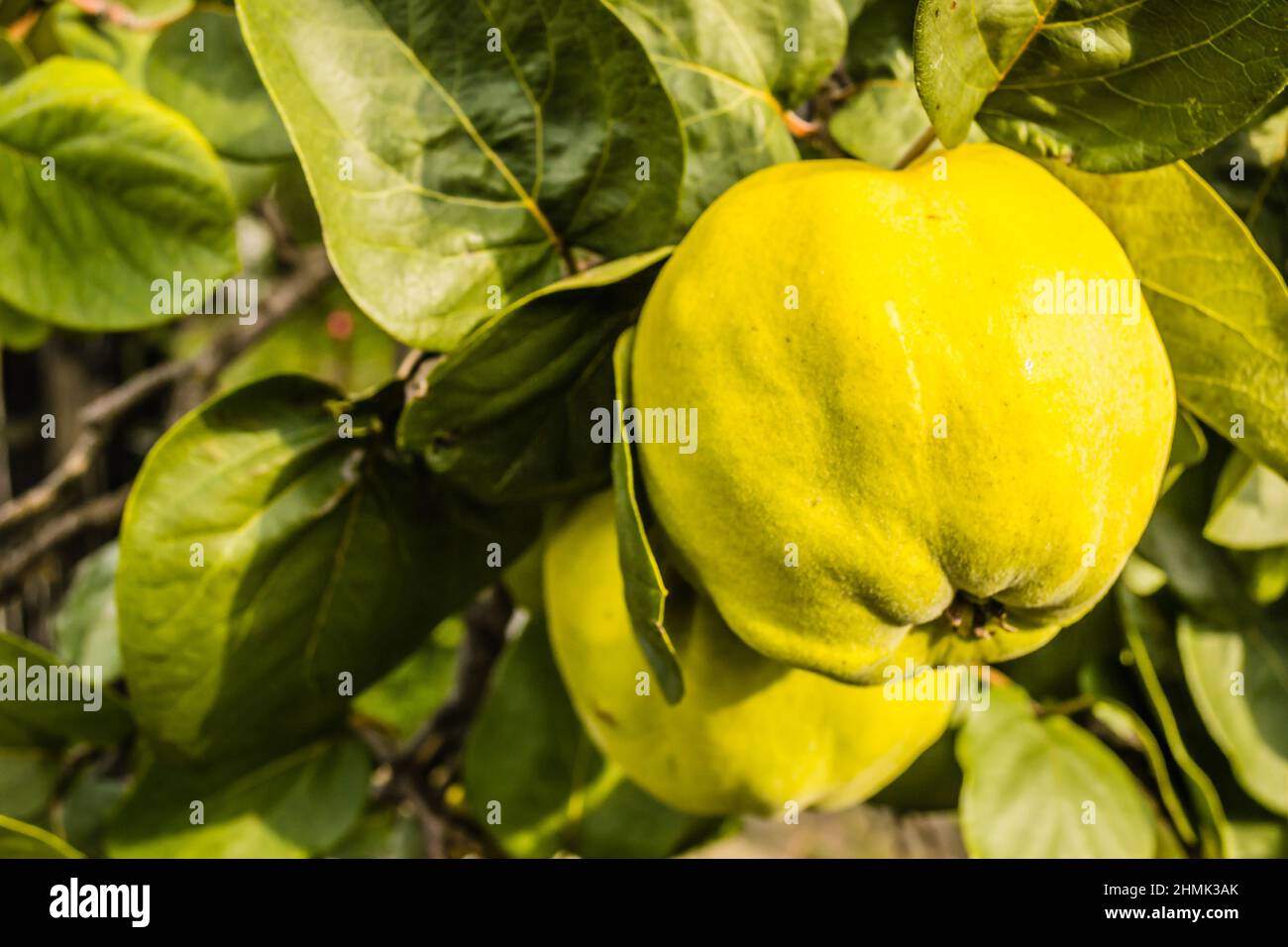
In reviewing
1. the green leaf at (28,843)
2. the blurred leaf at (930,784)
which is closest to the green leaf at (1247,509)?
the blurred leaf at (930,784)

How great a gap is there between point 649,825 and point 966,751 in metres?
0.21

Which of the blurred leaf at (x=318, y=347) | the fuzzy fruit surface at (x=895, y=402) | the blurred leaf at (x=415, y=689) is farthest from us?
the blurred leaf at (x=318, y=347)

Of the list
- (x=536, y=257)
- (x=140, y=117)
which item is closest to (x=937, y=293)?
(x=536, y=257)

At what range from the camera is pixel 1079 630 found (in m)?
0.78

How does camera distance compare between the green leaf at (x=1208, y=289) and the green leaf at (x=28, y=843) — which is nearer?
the green leaf at (x=1208, y=289)

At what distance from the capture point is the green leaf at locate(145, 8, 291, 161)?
629mm

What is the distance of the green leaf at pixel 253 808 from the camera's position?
678 millimetres

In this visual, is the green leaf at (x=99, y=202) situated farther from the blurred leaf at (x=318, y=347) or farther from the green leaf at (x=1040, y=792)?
the blurred leaf at (x=318, y=347)

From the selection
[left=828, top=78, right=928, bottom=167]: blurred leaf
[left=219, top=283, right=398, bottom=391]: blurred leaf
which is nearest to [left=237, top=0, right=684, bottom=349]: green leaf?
[left=828, top=78, right=928, bottom=167]: blurred leaf

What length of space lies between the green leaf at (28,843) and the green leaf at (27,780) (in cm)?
19

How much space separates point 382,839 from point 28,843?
0.81 feet

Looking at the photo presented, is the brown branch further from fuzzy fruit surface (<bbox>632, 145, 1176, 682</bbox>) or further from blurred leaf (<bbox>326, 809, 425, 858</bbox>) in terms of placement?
fuzzy fruit surface (<bbox>632, 145, 1176, 682</bbox>)

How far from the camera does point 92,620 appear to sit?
91 cm

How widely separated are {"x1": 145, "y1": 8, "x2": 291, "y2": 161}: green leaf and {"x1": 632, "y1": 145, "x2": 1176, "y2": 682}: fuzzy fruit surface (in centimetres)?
33
